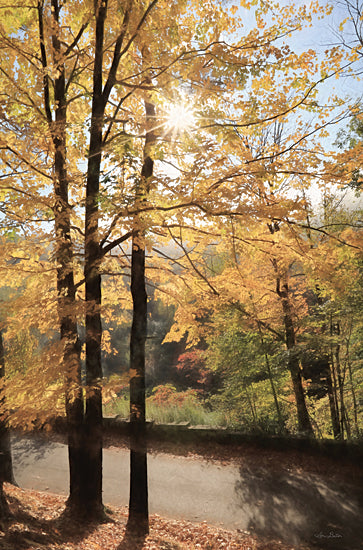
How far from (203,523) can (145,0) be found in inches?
318

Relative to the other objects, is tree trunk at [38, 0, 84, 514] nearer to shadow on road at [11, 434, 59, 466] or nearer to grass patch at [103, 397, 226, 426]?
shadow on road at [11, 434, 59, 466]

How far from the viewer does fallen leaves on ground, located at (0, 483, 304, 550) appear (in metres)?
3.45

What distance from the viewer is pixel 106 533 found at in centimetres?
447

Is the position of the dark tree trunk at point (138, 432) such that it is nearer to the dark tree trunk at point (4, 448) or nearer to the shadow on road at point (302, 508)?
the shadow on road at point (302, 508)

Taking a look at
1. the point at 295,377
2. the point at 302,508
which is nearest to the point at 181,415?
the point at 295,377

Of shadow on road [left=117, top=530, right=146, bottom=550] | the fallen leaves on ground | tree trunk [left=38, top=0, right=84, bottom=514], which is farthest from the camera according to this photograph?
tree trunk [left=38, top=0, right=84, bottom=514]

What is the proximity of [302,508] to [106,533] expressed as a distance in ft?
10.9

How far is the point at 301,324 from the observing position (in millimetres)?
7617

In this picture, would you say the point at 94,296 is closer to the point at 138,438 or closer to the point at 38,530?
the point at 138,438

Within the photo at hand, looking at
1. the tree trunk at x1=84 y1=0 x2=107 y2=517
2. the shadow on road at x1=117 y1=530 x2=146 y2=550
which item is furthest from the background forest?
the shadow on road at x1=117 y1=530 x2=146 y2=550

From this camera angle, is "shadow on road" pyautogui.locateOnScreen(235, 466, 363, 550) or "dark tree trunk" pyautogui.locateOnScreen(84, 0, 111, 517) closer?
"dark tree trunk" pyautogui.locateOnScreen(84, 0, 111, 517)

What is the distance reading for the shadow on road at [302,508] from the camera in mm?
4840
